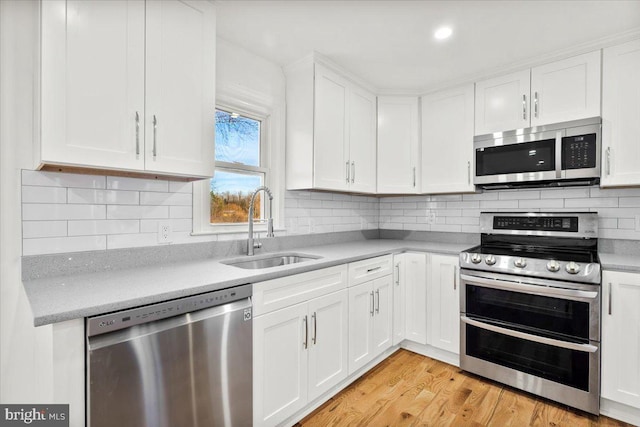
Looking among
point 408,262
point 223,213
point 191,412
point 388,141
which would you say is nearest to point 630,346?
point 408,262

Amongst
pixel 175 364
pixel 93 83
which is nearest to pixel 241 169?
pixel 93 83

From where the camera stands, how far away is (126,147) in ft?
4.80

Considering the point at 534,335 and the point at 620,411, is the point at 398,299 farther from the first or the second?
the point at 620,411

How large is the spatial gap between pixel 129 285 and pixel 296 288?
0.82 m

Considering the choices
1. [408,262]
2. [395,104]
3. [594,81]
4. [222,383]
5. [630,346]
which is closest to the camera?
[222,383]

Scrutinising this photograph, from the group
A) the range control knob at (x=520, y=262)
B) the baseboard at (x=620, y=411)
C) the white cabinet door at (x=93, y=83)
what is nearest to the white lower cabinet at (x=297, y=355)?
the white cabinet door at (x=93, y=83)

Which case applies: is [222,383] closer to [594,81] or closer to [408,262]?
[408,262]

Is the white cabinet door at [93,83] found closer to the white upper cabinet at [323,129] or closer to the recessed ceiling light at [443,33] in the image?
the white upper cabinet at [323,129]

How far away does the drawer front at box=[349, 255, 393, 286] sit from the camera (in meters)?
2.22

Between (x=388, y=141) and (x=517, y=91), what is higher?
(x=517, y=91)

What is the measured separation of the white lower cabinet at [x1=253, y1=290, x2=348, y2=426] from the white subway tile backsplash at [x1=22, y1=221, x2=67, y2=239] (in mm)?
1035

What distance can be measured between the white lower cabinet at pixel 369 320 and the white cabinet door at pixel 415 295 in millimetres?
228

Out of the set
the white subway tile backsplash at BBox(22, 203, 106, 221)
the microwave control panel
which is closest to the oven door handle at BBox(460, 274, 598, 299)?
the microwave control panel

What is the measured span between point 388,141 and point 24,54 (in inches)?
101
